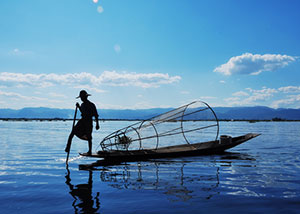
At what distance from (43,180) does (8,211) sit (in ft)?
8.74

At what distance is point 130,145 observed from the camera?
12.3 metres

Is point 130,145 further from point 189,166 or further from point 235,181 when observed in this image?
point 235,181

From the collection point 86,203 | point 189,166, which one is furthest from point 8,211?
point 189,166

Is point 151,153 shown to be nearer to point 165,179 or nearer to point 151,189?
point 165,179

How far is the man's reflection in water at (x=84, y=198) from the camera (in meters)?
4.80

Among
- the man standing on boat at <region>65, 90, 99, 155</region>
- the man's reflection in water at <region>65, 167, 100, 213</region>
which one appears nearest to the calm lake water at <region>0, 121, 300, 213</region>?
the man's reflection in water at <region>65, 167, 100, 213</region>

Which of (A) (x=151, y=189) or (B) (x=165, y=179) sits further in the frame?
(B) (x=165, y=179)

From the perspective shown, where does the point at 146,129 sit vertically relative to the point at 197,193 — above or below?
above

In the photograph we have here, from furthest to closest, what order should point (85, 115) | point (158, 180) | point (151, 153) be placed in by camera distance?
1. point (151, 153)
2. point (85, 115)
3. point (158, 180)

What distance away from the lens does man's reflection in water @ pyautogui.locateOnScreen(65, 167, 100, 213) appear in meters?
4.80

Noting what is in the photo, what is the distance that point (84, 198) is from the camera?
5.48 metres

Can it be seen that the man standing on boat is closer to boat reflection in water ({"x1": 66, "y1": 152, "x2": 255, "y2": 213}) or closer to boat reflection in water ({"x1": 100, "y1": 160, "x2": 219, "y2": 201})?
boat reflection in water ({"x1": 66, "y1": 152, "x2": 255, "y2": 213})

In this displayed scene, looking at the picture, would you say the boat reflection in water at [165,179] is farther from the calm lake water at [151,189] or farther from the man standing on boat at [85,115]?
the man standing on boat at [85,115]

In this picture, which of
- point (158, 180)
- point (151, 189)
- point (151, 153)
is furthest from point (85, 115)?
point (151, 189)
